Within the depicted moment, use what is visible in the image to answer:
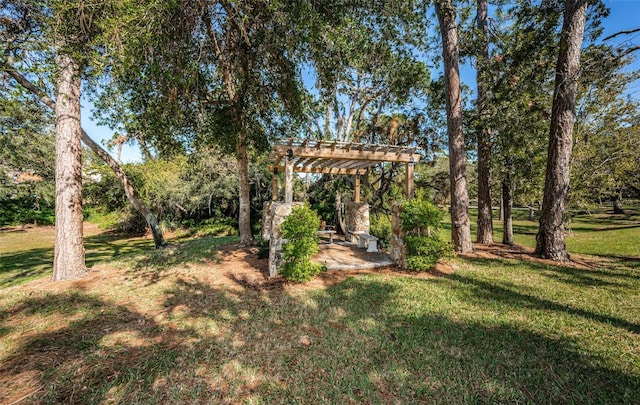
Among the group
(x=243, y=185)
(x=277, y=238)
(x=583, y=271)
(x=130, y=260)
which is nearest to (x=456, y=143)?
(x=583, y=271)

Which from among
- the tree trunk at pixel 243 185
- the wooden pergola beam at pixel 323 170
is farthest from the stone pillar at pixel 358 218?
the tree trunk at pixel 243 185

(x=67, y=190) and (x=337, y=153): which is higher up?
(x=337, y=153)

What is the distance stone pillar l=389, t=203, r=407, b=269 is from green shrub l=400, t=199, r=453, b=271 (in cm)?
16

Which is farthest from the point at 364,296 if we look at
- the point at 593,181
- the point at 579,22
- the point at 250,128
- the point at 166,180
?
the point at 166,180

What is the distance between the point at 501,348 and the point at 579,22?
25.3 feet

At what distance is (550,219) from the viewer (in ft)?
20.7

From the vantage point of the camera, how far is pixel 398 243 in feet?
20.7

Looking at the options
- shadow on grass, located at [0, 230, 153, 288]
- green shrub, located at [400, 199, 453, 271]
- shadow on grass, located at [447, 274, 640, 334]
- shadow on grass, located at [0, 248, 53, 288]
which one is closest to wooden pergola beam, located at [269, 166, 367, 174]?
green shrub, located at [400, 199, 453, 271]

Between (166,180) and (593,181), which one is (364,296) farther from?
(166,180)

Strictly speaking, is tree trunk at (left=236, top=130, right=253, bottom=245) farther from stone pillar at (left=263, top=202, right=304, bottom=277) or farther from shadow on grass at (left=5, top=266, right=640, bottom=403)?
shadow on grass at (left=5, top=266, right=640, bottom=403)

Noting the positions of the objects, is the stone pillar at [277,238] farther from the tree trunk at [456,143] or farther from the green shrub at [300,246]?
the tree trunk at [456,143]

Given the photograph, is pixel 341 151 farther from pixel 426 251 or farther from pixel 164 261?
pixel 164 261

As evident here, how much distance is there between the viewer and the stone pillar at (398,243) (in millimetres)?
6086

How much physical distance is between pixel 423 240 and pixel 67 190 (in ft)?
24.7
